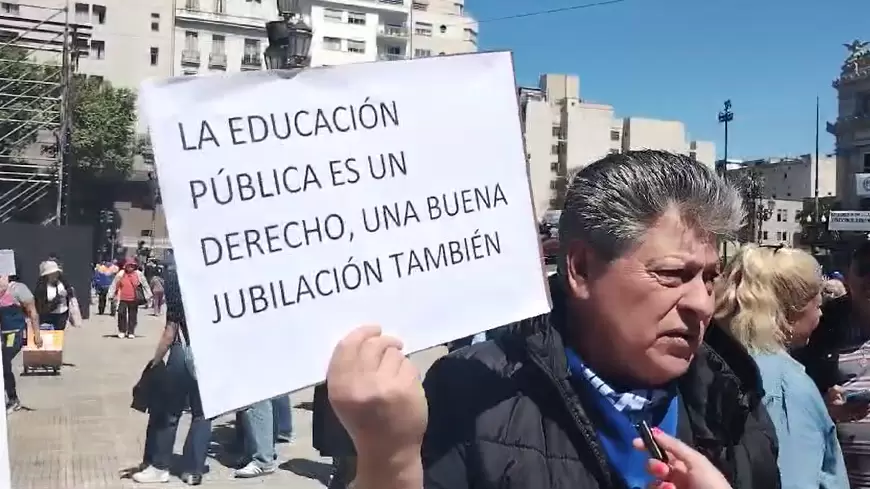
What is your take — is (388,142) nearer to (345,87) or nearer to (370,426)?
(345,87)

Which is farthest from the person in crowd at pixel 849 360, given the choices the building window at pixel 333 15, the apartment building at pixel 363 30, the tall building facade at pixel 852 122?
the building window at pixel 333 15

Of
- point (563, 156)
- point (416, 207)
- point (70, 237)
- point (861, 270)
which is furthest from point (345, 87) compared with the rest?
point (563, 156)

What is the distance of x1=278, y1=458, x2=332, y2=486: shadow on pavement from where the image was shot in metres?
7.23

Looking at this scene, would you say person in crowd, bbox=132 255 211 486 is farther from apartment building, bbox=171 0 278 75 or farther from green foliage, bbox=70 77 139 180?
apartment building, bbox=171 0 278 75

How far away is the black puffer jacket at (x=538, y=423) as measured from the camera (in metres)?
1.61

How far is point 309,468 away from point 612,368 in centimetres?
614

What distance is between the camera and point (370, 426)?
1371 mm

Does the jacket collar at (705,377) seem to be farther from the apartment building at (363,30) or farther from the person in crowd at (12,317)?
the apartment building at (363,30)

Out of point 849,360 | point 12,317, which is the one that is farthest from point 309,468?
point 849,360

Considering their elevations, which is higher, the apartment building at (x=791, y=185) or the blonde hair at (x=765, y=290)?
the apartment building at (x=791, y=185)

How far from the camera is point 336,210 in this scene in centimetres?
156

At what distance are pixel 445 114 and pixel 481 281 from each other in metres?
0.31

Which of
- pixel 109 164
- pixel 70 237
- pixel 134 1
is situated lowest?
pixel 70 237

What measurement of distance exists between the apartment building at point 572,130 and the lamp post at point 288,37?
239 feet
